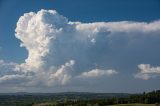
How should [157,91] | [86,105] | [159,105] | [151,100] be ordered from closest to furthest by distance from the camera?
[159,105]
[151,100]
[86,105]
[157,91]

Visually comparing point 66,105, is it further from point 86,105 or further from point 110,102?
point 110,102

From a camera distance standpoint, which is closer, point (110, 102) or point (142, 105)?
point (142, 105)

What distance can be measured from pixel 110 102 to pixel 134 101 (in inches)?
298

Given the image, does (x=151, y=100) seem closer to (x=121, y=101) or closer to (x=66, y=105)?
(x=121, y=101)

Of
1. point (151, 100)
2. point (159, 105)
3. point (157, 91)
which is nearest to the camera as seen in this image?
point (159, 105)

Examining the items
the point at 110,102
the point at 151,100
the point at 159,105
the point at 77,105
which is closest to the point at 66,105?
the point at 77,105

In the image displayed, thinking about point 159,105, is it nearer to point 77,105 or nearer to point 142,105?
point 142,105

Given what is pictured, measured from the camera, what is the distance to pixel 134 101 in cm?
11456

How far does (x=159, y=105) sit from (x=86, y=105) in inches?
1177

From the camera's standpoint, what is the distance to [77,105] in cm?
12081

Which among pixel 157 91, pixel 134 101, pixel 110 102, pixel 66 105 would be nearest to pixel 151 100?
pixel 134 101

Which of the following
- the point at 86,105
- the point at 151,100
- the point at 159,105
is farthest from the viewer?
the point at 86,105

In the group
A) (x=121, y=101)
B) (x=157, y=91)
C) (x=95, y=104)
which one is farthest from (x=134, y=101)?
(x=157, y=91)

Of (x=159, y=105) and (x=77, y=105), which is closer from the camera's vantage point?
(x=159, y=105)
